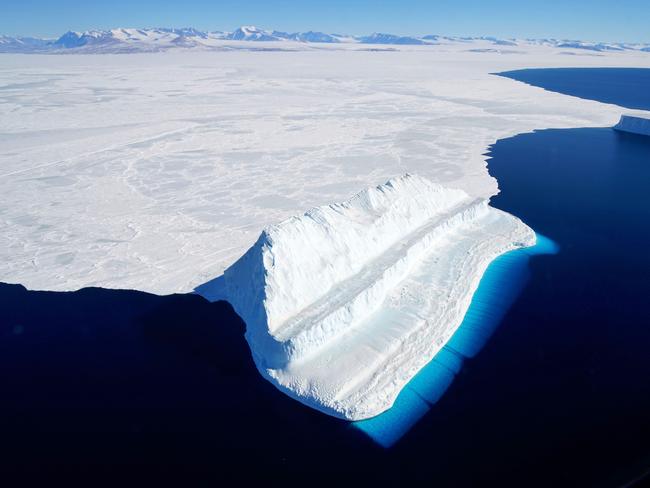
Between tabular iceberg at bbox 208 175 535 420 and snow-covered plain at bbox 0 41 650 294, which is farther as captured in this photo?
snow-covered plain at bbox 0 41 650 294

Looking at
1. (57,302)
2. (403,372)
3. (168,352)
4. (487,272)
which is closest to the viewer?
(403,372)

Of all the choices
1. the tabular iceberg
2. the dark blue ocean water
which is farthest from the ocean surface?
the dark blue ocean water

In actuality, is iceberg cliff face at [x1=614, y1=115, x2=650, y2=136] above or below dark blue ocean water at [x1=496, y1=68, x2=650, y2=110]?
below

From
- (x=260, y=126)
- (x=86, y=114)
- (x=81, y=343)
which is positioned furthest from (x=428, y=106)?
(x=81, y=343)

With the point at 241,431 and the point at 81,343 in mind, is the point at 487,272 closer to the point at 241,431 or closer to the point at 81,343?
the point at 241,431

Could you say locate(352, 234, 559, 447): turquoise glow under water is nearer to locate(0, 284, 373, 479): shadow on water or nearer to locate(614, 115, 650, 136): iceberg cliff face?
locate(0, 284, 373, 479): shadow on water

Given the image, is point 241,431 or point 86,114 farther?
point 86,114
